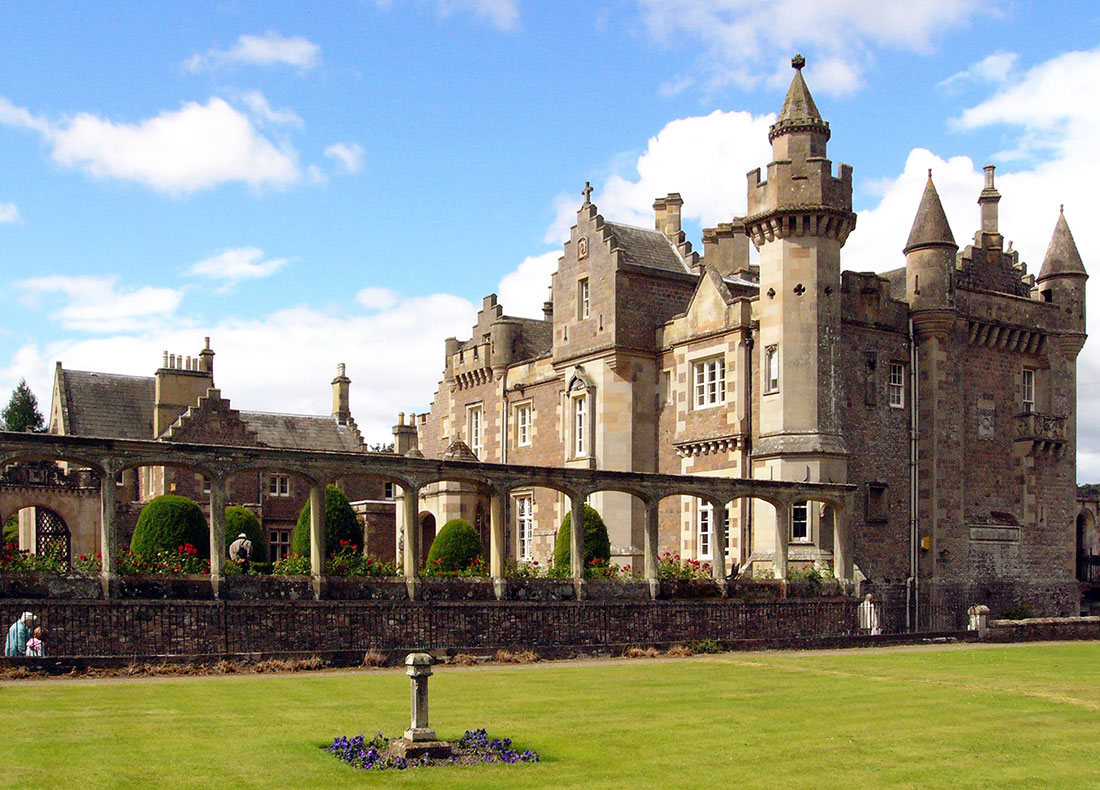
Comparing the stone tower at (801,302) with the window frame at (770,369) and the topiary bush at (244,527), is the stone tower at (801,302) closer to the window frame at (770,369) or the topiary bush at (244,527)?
the window frame at (770,369)

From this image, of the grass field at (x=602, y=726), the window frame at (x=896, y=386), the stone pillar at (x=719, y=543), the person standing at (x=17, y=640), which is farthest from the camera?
the window frame at (x=896, y=386)

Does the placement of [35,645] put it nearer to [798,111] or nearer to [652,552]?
[652,552]

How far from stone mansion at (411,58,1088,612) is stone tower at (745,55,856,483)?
0.18 feet

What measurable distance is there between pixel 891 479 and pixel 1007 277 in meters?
9.34

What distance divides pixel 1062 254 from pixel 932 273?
684 centimetres

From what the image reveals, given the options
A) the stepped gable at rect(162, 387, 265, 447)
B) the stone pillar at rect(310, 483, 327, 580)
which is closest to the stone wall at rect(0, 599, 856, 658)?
the stone pillar at rect(310, 483, 327, 580)

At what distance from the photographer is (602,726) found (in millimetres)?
14000

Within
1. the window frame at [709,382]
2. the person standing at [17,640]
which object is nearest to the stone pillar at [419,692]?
the person standing at [17,640]

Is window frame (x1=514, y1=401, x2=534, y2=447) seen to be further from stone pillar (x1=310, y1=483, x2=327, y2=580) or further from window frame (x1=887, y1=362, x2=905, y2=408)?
stone pillar (x1=310, y1=483, x2=327, y2=580)

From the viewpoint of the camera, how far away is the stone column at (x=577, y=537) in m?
26.3

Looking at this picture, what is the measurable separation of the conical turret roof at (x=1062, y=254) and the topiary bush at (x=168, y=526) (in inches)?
1101

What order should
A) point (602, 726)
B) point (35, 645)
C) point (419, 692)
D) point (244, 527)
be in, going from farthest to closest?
point (244, 527) → point (35, 645) → point (602, 726) → point (419, 692)

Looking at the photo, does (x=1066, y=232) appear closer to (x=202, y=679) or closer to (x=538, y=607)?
(x=538, y=607)

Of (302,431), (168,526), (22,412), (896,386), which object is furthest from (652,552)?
(22,412)
